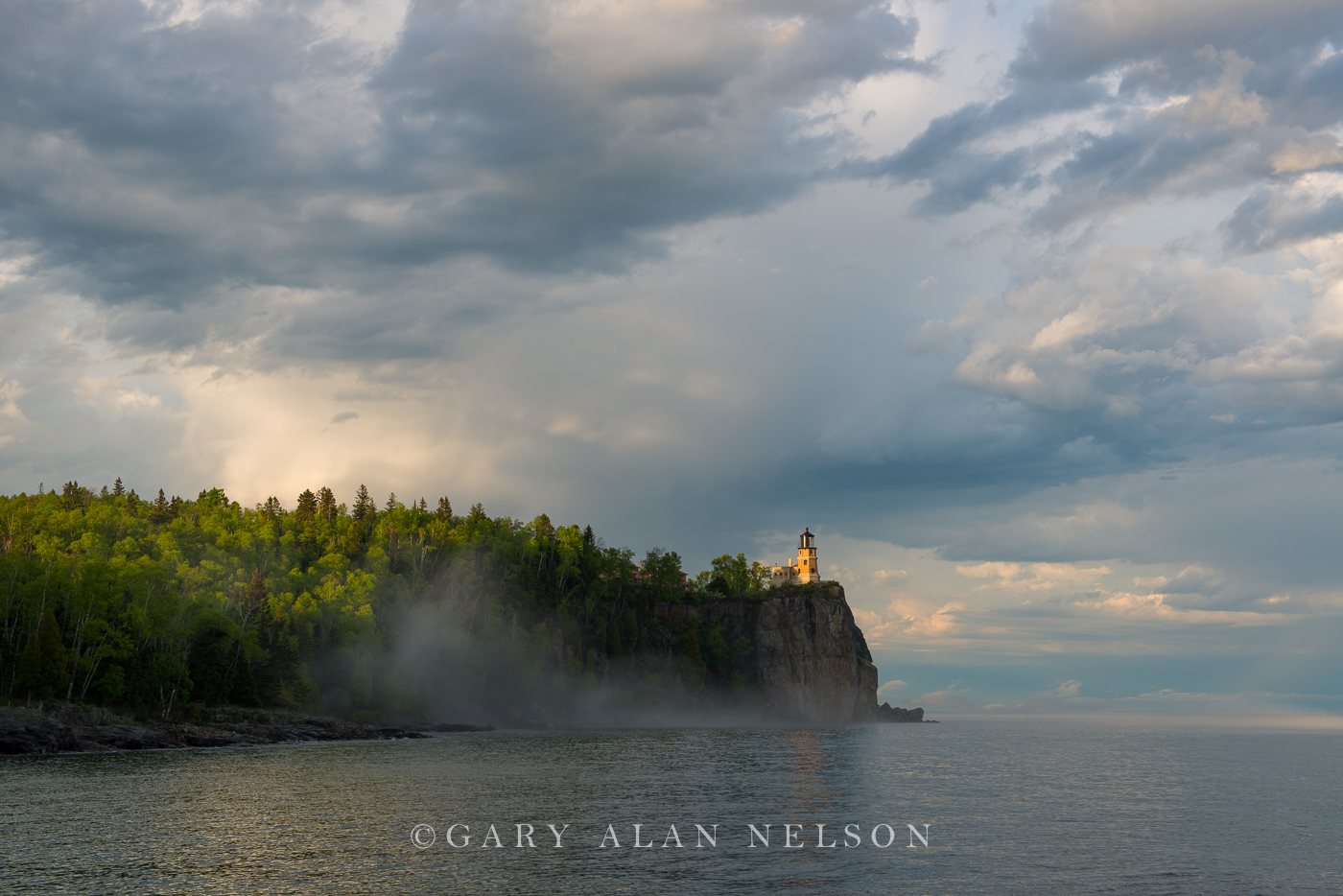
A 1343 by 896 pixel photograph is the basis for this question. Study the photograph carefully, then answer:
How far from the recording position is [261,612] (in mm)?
135000

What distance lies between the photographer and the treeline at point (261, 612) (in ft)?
345

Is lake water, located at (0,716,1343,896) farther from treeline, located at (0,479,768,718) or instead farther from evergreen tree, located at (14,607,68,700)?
treeline, located at (0,479,768,718)

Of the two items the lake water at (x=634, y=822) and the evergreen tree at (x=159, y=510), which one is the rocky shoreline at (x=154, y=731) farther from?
the evergreen tree at (x=159, y=510)

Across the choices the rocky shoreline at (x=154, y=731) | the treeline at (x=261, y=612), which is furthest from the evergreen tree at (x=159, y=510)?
the rocky shoreline at (x=154, y=731)

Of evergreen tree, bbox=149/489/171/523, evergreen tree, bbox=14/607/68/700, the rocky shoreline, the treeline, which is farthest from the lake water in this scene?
evergreen tree, bbox=149/489/171/523

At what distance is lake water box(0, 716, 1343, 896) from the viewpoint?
Answer: 37688mm

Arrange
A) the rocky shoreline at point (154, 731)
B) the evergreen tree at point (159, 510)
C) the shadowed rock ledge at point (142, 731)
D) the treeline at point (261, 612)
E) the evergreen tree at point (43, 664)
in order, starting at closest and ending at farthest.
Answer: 1. the shadowed rock ledge at point (142, 731)
2. the rocky shoreline at point (154, 731)
3. the evergreen tree at point (43, 664)
4. the treeline at point (261, 612)
5. the evergreen tree at point (159, 510)

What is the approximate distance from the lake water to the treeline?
21.9 metres

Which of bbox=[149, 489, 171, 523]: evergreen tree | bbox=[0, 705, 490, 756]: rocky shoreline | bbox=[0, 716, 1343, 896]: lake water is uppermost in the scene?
bbox=[149, 489, 171, 523]: evergreen tree

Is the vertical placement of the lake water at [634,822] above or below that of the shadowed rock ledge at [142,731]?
above

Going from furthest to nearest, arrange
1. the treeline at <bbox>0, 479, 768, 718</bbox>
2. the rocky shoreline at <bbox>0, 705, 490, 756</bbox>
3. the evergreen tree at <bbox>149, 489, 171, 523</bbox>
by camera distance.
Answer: the evergreen tree at <bbox>149, 489, 171, 523</bbox>, the treeline at <bbox>0, 479, 768, 718</bbox>, the rocky shoreline at <bbox>0, 705, 490, 756</bbox>

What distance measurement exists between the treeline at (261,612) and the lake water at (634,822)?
21.9 metres

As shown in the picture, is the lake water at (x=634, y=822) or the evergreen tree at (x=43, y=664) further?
the evergreen tree at (x=43, y=664)

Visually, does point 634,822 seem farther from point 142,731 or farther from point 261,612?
point 261,612
